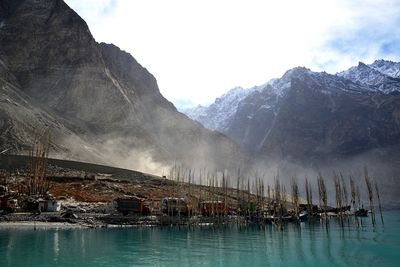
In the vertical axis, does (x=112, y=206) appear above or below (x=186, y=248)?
above

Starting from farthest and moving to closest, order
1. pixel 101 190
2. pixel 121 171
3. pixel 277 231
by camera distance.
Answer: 1. pixel 121 171
2. pixel 101 190
3. pixel 277 231

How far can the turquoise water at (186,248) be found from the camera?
50062mm

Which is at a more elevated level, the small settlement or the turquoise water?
the small settlement

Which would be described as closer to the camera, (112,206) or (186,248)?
(186,248)

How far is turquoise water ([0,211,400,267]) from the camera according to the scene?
50062 mm

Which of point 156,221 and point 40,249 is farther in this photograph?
point 156,221

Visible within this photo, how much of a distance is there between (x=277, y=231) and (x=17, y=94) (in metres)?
146

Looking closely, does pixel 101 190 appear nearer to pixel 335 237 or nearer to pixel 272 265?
→ pixel 335 237

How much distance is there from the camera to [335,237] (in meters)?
82.1

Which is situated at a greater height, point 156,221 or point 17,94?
point 17,94

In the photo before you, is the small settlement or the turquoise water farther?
the small settlement

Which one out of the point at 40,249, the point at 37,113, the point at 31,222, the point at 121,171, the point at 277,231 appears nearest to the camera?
the point at 40,249

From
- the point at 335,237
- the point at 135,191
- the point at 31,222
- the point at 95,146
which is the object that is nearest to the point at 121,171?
the point at 135,191

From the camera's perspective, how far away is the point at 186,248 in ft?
202
